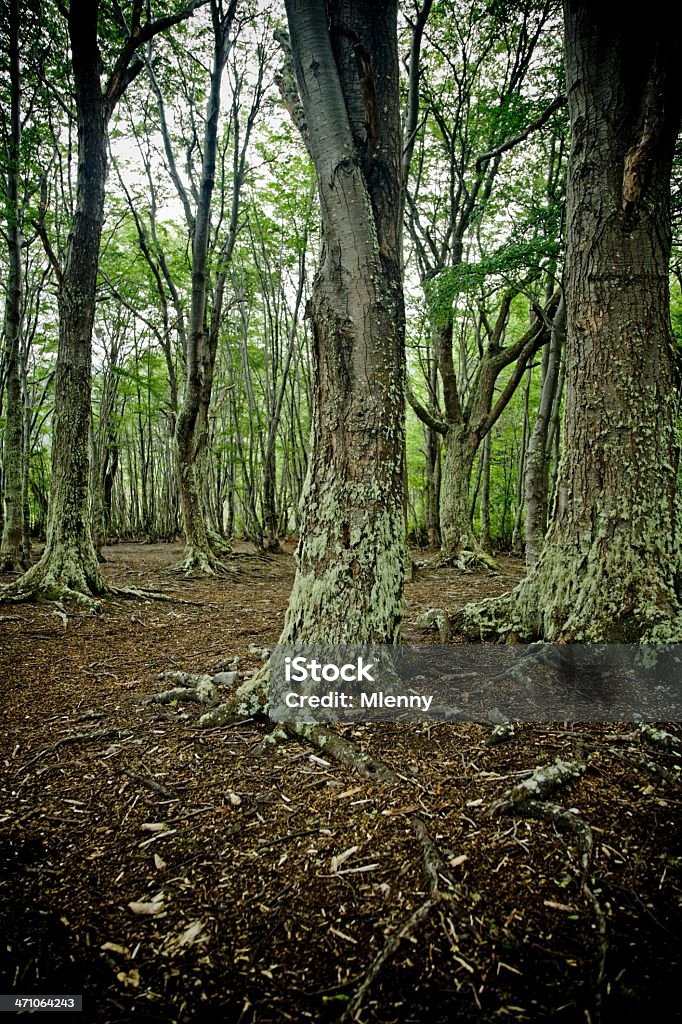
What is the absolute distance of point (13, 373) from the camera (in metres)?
9.00

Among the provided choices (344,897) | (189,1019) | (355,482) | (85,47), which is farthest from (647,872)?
(85,47)

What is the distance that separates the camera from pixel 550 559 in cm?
360

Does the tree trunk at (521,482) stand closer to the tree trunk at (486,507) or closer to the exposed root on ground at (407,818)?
the tree trunk at (486,507)

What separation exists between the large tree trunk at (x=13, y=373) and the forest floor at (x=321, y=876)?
24.2ft

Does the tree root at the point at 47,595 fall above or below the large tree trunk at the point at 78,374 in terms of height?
below

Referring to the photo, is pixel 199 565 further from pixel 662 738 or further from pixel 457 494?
pixel 662 738

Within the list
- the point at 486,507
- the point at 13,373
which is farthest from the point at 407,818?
the point at 486,507

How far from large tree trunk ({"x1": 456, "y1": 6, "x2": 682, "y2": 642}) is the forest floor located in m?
0.98

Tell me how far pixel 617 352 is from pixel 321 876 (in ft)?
11.6

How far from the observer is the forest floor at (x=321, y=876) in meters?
1.38

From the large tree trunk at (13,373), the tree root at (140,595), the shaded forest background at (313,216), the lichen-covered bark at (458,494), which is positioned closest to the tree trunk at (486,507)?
the shaded forest background at (313,216)

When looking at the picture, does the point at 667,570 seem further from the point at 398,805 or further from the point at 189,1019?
the point at 189,1019

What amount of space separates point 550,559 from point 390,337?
196cm

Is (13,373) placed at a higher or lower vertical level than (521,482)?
higher
